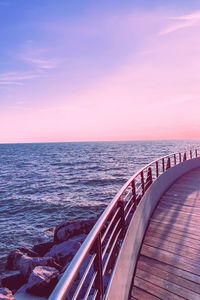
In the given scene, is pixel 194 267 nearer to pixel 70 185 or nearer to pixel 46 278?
pixel 46 278

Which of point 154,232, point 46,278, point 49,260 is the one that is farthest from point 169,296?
point 49,260

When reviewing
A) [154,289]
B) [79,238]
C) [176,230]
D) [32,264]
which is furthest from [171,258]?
[79,238]

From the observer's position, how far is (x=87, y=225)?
1216cm

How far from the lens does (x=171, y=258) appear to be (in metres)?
3.88

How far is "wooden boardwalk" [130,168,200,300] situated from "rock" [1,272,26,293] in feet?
20.3

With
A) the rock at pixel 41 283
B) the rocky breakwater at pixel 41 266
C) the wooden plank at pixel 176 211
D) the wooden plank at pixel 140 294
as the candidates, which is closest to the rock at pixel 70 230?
the rocky breakwater at pixel 41 266

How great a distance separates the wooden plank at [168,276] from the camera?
3170 mm

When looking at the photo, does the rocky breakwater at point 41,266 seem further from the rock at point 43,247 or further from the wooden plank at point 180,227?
the wooden plank at point 180,227

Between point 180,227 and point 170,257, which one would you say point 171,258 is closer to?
point 170,257

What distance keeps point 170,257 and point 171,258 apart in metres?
0.03

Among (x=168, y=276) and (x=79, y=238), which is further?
(x=79, y=238)

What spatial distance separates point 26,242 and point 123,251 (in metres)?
11.4

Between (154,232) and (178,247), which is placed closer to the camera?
(178,247)

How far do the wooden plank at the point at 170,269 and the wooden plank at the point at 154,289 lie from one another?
46 centimetres
